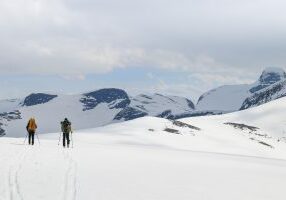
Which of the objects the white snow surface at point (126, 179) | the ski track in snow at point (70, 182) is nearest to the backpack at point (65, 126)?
the white snow surface at point (126, 179)

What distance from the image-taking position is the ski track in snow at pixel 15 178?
1527 cm

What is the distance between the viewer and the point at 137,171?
21.7 m

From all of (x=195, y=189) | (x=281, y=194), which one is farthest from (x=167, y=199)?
(x=281, y=194)

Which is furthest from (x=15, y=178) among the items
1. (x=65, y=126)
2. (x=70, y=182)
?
(x=65, y=126)

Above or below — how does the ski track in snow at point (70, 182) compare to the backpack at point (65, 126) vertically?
below

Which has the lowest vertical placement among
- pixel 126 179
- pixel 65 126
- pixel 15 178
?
pixel 126 179

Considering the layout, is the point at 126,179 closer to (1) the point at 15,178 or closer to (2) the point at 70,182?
(2) the point at 70,182

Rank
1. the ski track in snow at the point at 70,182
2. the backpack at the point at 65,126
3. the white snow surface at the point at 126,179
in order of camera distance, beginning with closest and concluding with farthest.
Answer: the ski track in snow at the point at 70,182, the white snow surface at the point at 126,179, the backpack at the point at 65,126

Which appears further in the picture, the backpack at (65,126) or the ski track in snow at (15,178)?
the backpack at (65,126)

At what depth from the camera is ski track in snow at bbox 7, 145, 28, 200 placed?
50.1ft

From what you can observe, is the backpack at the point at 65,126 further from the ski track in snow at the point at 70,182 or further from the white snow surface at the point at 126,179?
the ski track in snow at the point at 70,182

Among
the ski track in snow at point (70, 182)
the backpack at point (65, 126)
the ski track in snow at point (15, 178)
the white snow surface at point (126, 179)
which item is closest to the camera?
the ski track in snow at point (15, 178)

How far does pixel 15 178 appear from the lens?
18.1 metres

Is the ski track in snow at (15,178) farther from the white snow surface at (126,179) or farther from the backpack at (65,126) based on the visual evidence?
the backpack at (65,126)
